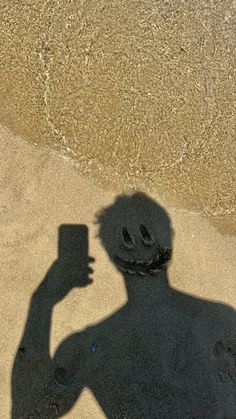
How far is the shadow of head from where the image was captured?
5672mm

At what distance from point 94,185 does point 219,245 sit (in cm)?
189

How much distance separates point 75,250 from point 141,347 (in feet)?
4.77

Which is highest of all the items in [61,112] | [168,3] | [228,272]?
[168,3]

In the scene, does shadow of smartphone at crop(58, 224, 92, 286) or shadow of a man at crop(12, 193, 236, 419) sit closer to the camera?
shadow of a man at crop(12, 193, 236, 419)

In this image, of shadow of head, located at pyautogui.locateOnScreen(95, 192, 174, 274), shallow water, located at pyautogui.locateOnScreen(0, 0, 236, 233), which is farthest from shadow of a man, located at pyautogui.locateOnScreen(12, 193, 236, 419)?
shallow water, located at pyautogui.locateOnScreen(0, 0, 236, 233)

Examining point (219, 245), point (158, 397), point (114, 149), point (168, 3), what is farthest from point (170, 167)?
point (158, 397)

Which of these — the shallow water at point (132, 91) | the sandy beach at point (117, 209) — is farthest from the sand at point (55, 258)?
the shallow water at point (132, 91)

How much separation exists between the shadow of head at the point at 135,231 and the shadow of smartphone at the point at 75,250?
0.81 feet

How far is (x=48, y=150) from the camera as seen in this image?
5777mm

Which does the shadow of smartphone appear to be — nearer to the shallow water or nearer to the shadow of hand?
the shadow of hand

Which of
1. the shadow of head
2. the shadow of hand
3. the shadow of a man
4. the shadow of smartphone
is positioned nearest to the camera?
the shadow of a man

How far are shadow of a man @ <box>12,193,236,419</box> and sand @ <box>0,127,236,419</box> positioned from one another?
0.05 metres

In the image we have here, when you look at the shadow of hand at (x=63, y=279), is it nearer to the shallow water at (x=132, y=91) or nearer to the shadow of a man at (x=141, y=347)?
the shadow of a man at (x=141, y=347)

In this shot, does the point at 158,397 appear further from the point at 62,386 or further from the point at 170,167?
the point at 170,167
